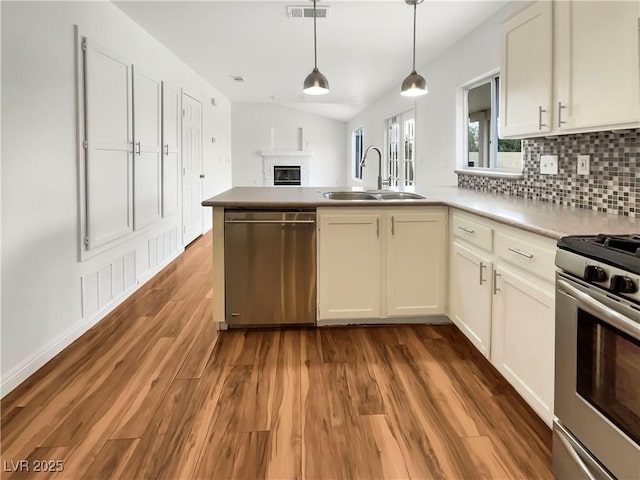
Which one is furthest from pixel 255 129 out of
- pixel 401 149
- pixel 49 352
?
pixel 49 352

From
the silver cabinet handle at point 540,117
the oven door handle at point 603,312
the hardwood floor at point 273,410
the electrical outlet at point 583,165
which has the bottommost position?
the hardwood floor at point 273,410

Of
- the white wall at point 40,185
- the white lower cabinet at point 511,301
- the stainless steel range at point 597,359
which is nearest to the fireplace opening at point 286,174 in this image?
the white wall at point 40,185

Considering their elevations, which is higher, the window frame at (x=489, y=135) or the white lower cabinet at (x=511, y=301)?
the window frame at (x=489, y=135)

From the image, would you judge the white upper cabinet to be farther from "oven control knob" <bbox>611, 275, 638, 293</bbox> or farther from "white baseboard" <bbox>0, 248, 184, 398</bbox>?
"white baseboard" <bbox>0, 248, 184, 398</bbox>

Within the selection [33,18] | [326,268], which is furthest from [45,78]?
[326,268]

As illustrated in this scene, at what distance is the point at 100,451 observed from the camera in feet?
6.00

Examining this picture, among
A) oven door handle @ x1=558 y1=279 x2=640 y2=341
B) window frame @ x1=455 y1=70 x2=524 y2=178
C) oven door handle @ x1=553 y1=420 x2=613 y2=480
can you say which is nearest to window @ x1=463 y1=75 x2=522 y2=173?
window frame @ x1=455 y1=70 x2=524 y2=178

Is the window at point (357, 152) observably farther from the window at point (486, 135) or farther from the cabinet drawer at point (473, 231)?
the cabinet drawer at point (473, 231)

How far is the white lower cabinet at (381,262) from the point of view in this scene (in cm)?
309

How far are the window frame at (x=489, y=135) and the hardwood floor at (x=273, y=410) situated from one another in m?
1.48

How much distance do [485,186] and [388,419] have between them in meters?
2.54

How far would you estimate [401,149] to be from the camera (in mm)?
7387

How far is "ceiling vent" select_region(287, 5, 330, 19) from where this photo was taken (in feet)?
12.2

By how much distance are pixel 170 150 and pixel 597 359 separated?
484 centimetres
